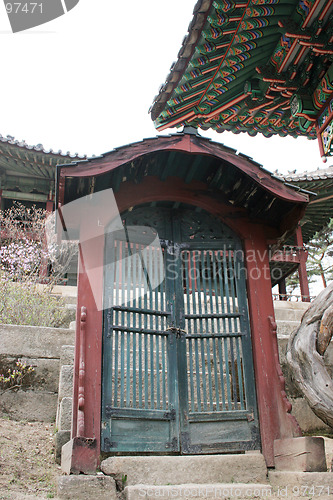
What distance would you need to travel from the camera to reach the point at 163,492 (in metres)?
3.97

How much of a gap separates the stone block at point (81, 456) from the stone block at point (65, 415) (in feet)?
2.26

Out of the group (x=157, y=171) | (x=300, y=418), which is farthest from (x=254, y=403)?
(x=157, y=171)

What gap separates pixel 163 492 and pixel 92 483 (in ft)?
1.83

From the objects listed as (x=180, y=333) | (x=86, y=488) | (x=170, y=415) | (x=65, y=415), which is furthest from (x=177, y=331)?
(x=86, y=488)

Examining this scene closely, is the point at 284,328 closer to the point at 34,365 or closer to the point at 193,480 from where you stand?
the point at 34,365

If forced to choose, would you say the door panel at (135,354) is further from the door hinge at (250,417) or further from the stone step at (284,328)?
the stone step at (284,328)

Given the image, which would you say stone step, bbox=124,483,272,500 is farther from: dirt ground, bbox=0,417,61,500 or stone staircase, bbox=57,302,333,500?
dirt ground, bbox=0,417,61,500

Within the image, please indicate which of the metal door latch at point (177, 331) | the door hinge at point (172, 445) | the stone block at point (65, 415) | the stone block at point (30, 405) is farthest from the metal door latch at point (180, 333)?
the stone block at point (30, 405)

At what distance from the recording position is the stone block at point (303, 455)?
4.28 meters

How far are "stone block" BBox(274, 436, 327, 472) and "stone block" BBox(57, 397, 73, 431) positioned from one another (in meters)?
2.06

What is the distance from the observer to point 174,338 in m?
5.09

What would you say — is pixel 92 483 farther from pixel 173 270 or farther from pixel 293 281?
pixel 293 281

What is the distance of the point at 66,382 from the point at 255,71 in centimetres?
428

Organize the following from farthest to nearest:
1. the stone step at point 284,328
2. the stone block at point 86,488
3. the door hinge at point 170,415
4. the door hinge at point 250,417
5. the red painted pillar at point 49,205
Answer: the red painted pillar at point 49,205
the stone step at point 284,328
the door hinge at point 250,417
the door hinge at point 170,415
the stone block at point 86,488
